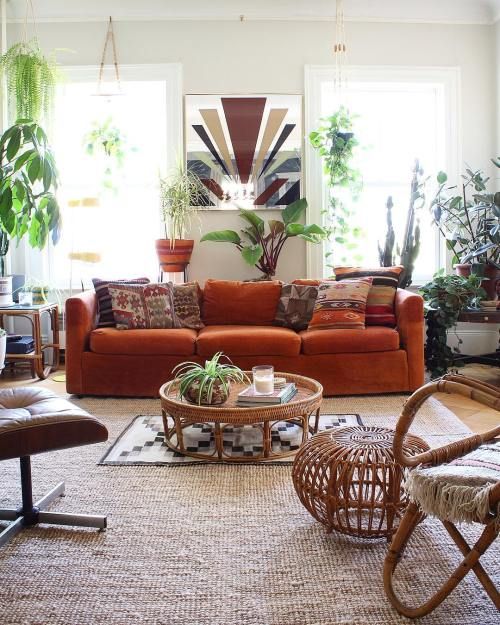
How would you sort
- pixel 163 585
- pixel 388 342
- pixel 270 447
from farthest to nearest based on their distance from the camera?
pixel 388 342
pixel 270 447
pixel 163 585

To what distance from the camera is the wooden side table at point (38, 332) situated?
4996 millimetres

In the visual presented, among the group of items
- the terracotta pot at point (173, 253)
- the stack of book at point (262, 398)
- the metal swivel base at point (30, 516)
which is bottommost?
the metal swivel base at point (30, 516)

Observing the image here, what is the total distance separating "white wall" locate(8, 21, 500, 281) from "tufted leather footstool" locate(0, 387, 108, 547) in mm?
3323

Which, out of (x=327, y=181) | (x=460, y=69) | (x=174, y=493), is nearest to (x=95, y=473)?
(x=174, y=493)

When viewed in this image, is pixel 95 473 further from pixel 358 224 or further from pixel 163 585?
pixel 358 224

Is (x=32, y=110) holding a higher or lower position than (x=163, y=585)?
higher

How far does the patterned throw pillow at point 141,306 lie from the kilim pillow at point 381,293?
4.14 feet

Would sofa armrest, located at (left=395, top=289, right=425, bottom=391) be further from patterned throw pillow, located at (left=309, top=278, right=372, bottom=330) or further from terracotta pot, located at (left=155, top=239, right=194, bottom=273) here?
terracotta pot, located at (left=155, top=239, right=194, bottom=273)

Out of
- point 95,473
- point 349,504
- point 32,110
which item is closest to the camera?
point 349,504

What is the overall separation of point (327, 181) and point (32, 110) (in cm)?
238

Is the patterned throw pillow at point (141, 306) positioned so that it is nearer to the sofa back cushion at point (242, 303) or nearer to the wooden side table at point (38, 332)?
the sofa back cushion at point (242, 303)

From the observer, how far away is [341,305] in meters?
4.57

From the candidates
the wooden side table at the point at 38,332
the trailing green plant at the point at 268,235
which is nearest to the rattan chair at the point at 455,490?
the trailing green plant at the point at 268,235

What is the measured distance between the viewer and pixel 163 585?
2.06m
